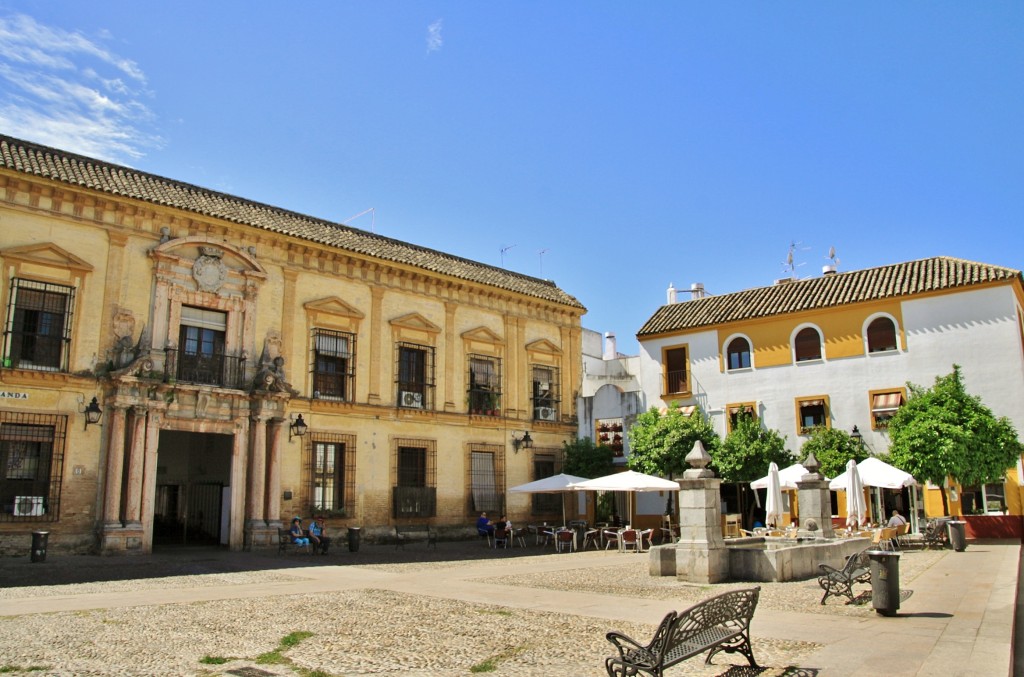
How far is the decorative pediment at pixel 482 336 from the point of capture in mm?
27656

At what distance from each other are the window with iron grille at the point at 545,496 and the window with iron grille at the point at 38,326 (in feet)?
51.3

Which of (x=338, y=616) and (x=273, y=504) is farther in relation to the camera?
(x=273, y=504)

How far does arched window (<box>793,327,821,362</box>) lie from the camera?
95.0 ft

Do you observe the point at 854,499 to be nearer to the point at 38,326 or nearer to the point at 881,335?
the point at 881,335

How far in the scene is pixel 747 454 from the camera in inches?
1049

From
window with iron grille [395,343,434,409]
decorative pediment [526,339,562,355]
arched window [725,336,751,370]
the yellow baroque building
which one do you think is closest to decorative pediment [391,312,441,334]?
the yellow baroque building

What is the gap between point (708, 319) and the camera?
3155 centimetres

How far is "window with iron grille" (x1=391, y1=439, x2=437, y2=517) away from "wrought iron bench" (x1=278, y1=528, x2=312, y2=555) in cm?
379

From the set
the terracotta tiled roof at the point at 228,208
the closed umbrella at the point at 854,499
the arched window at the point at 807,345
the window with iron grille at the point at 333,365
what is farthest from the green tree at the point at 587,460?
the closed umbrella at the point at 854,499

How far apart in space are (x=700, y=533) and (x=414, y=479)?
1301 cm

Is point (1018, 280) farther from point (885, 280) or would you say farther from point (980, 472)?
point (980, 472)

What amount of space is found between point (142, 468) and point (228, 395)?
8.89 feet

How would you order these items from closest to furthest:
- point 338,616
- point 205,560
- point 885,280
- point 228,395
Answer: point 338,616 < point 205,560 < point 228,395 < point 885,280

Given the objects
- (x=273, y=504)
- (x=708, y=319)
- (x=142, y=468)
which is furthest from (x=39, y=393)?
(x=708, y=319)
